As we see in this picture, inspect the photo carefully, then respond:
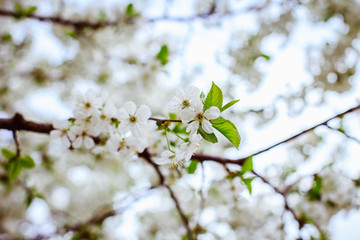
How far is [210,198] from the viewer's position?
3217 mm

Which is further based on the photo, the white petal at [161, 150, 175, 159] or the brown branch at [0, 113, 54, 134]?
the brown branch at [0, 113, 54, 134]

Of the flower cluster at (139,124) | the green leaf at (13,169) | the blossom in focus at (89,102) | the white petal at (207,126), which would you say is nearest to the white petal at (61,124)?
the flower cluster at (139,124)

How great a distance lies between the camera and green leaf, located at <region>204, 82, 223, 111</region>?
902 mm

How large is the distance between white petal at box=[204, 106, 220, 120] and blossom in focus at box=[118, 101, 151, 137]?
0.87ft

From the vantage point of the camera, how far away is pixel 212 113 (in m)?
0.88

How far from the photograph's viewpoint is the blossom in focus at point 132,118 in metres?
1.04

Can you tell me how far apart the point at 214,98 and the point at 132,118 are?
34cm

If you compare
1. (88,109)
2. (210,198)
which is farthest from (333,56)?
(88,109)

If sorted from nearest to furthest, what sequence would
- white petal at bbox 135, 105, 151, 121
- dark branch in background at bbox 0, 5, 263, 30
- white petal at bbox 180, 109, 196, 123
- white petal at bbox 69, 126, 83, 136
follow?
white petal at bbox 180, 109, 196, 123 → white petal at bbox 135, 105, 151, 121 → white petal at bbox 69, 126, 83, 136 → dark branch in background at bbox 0, 5, 263, 30

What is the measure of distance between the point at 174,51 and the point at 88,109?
2051 mm

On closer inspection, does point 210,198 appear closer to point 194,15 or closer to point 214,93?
point 194,15

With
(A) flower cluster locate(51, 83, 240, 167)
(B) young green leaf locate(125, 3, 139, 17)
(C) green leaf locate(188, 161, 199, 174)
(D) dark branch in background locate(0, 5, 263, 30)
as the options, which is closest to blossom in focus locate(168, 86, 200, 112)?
(A) flower cluster locate(51, 83, 240, 167)

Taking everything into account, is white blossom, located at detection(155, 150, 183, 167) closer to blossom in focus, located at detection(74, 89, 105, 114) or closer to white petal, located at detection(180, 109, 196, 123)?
white petal, located at detection(180, 109, 196, 123)

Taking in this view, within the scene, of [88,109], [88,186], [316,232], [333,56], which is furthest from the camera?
[88,186]
